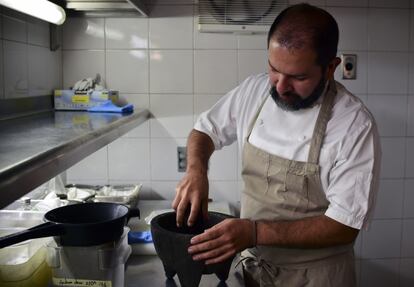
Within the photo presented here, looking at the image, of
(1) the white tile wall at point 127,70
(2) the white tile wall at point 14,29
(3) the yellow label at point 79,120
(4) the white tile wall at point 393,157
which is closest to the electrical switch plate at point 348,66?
(4) the white tile wall at point 393,157

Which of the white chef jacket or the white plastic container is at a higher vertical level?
the white chef jacket

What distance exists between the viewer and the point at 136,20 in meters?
2.04

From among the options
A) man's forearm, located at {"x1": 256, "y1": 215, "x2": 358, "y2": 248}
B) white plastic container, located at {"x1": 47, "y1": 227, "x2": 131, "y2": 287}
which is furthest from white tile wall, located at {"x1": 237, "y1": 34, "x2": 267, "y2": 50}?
white plastic container, located at {"x1": 47, "y1": 227, "x2": 131, "y2": 287}

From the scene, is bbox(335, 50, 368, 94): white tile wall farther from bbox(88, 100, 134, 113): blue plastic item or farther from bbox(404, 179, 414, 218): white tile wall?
bbox(88, 100, 134, 113): blue plastic item

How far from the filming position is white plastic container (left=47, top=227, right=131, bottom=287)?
2.82 feet

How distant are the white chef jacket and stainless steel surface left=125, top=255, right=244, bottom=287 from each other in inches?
14.2

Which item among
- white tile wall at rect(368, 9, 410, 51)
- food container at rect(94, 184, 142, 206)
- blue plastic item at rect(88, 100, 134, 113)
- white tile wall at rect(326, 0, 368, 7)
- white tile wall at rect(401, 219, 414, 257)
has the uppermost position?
white tile wall at rect(326, 0, 368, 7)

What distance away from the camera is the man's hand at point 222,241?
93 centimetres

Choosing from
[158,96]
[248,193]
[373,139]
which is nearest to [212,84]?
[158,96]

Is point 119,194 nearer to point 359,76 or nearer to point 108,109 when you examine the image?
point 108,109

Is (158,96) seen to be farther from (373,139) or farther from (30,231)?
(30,231)

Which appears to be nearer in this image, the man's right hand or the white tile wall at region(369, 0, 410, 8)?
the man's right hand

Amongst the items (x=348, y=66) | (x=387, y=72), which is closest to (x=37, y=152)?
Result: (x=348, y=66)

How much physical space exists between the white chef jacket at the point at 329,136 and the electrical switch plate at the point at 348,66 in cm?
79
